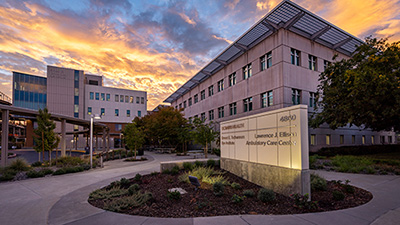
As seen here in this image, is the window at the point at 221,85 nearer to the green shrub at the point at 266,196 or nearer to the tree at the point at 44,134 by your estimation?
the tree at the point at 44,134

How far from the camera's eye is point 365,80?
13.8m

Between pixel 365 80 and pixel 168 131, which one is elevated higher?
pixel 365 80

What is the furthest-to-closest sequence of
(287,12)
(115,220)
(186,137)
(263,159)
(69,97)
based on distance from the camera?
(69,97) → (186,137) → (287,12) → (263,159) → (115,220)

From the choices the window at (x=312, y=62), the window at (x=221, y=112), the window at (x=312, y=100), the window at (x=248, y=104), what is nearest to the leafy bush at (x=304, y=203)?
the window at (x=248, y=104)

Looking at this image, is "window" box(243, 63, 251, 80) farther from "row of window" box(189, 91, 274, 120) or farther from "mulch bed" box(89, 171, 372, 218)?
"mulch bed" box(89, 171, 372, 218)

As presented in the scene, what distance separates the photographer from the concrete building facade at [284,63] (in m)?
20.0

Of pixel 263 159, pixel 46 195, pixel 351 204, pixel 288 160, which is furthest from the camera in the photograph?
pixel 263 159

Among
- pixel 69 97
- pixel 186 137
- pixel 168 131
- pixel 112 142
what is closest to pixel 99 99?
pixel 69 97

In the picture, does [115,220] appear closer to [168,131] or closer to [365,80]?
[365,80]

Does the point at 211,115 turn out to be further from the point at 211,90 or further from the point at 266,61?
Result: the point at 266,61

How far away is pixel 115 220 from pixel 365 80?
16559 mm

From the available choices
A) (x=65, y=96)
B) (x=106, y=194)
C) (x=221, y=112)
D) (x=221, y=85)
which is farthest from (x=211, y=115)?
(x=65, y=96)

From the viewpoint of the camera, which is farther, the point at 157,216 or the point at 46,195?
the point at 46,195

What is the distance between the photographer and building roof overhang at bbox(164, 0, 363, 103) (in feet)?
61.5
